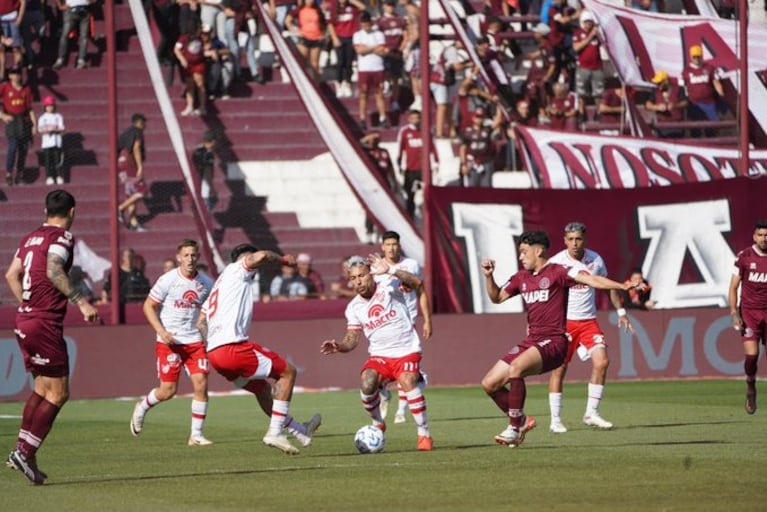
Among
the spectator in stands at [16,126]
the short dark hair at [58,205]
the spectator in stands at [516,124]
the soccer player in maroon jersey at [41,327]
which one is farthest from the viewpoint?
the spectator in stands at [516,124]

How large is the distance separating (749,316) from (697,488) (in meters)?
9.03

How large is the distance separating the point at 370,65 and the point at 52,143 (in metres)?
6.18

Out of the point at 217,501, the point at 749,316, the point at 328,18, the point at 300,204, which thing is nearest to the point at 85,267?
the point at 300,204

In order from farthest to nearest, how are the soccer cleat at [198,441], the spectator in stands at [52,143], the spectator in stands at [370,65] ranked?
the spectator in stands at [370,65] < the spectator in stands at [52,143] < the soccer cleat at [198,441]

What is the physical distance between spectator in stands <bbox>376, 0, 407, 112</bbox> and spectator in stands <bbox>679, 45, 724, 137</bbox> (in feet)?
16.7

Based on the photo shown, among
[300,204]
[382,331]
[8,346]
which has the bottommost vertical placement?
[8,346]

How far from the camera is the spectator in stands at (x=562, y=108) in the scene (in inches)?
→ 1152

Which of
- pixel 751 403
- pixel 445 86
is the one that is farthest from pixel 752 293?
pixel 445 86

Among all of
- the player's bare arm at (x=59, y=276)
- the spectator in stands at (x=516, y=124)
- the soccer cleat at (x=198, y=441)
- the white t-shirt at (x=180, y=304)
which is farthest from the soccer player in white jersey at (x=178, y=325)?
the spectator in stands at (x=516, y=124)

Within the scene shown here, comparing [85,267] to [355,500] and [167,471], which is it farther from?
[355,500]

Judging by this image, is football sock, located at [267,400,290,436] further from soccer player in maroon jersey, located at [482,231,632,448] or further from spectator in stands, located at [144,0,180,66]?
spectator in stands, located at [144,0,180,66]

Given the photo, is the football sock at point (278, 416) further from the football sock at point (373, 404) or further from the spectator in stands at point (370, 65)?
the spectator in stands at point (370, 65)

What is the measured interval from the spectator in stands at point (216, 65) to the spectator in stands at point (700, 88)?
8003 millimetres

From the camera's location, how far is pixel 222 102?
29.0 metres
